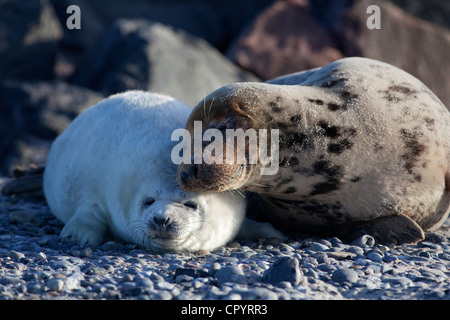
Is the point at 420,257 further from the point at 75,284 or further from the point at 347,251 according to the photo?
the point at 75,284

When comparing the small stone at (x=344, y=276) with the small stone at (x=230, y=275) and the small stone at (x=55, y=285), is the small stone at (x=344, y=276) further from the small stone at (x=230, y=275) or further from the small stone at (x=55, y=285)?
the small stone at (x=55, y=285)

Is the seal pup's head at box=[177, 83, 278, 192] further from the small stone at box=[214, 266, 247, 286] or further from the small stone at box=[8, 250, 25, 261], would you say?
the small stone at box=[8, 250, 25, 261]

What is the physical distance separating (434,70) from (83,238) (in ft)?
33.8

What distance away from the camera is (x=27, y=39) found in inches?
499

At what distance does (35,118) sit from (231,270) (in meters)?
7.10

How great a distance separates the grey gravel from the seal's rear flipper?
0.07 meters

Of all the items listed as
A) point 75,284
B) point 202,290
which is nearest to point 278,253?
point 202,290

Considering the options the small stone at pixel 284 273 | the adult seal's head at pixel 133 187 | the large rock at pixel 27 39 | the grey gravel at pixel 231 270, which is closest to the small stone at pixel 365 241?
the grey gravel at pixel 231 270

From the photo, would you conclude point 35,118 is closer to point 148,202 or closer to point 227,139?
point 148,202

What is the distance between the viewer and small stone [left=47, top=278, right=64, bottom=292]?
337 cm

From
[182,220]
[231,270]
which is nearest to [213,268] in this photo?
[231,270]

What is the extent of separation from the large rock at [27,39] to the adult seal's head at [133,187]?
25.5 ft
